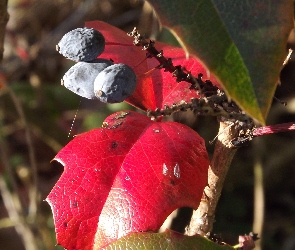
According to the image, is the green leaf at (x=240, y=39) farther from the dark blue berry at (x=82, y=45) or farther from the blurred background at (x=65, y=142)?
the blurred background at (x=65, y=142)

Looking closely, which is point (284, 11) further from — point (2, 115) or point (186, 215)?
point (2, 115)

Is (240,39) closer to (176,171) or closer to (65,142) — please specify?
(176,171)

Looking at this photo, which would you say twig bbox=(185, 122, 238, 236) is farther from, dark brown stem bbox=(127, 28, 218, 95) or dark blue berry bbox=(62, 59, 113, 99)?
dark blue berry bbox=(62, 59, 113, 99)

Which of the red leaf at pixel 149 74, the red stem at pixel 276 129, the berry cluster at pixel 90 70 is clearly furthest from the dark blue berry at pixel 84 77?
the red stem at pixel 276 129

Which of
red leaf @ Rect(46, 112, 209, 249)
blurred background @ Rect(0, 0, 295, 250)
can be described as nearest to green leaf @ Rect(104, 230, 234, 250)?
red leaf @ Rect(46, 112, 209, 249)

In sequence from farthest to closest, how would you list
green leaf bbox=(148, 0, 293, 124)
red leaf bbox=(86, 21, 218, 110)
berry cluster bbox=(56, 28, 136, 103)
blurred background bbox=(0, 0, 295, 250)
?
1. blurred background bbox=(0, 0, 295, 250)
2. red leaf bbox=(86, 21, 218, 110)
3. berry cluster bbox=(56, 28, 136, 103)
4. green leaf bbox=(148, 0, 293, 124)
